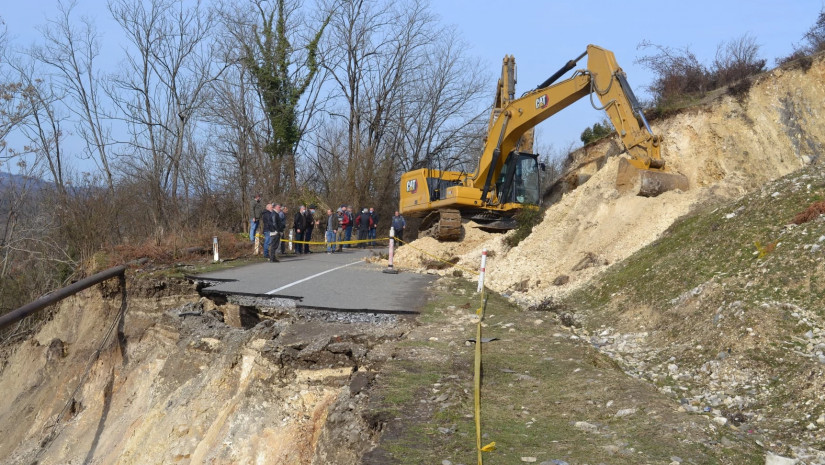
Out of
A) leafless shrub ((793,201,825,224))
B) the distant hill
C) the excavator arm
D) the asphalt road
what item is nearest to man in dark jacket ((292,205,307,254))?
the asphalt road

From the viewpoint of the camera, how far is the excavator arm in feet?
49.4

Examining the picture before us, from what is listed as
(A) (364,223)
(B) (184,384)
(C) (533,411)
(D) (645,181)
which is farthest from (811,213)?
(A) (364,223)

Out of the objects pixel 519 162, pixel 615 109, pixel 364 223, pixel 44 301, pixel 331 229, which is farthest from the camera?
pixel 364 223

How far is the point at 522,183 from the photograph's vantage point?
21.1 metres

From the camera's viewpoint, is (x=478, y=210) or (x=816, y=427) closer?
(x=816, y=427)

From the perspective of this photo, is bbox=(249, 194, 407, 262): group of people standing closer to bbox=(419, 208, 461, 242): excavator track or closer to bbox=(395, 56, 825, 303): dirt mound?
bbox=(419, 208, 461, 242): excavator track

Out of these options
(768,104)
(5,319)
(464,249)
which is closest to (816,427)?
(5,319)

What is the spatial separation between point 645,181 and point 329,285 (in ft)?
24.2

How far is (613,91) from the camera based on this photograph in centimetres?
1552

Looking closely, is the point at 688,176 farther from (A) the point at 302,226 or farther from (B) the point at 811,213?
(A) the point at 302,226

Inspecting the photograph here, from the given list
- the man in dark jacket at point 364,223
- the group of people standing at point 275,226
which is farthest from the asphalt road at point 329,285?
the man in dark jacket at point 364,223

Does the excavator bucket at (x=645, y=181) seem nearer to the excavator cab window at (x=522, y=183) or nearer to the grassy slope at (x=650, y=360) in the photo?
the grassy slope at (x=650, y=360)

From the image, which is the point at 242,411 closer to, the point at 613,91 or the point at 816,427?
the point at 816,427

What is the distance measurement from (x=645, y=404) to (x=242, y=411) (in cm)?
395
